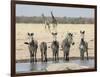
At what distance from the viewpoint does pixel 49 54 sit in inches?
83.7

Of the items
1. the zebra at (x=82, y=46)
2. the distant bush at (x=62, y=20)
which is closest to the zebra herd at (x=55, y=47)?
the zebra at (x=82, y=46)

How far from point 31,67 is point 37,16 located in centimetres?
46

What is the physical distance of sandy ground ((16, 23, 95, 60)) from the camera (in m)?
2.02

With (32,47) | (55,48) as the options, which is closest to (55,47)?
(55,48)

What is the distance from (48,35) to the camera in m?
2.12

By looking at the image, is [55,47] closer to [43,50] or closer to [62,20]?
[43,50]

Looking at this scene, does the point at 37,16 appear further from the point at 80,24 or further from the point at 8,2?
the point at 80,24

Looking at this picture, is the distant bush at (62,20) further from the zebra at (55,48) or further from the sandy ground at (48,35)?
the zebra at (55,48)

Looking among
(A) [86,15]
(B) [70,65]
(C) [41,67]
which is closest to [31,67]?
(C) [41,67]

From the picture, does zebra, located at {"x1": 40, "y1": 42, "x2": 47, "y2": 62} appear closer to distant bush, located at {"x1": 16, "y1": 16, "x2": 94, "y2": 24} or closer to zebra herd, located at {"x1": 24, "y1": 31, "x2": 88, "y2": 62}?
zebra herd, located at {"x1": 24, "y1": 31, "x2": 88, "y2": 62}

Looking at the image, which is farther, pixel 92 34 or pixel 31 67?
pixel 92 34

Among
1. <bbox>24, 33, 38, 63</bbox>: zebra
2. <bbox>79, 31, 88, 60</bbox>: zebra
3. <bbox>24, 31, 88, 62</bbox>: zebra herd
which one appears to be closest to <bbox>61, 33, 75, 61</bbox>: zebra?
<bbox>24, 31, 88, 62</bbox>: zebra herd

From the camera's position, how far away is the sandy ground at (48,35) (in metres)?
2.02

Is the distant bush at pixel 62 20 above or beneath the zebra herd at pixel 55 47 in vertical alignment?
above
